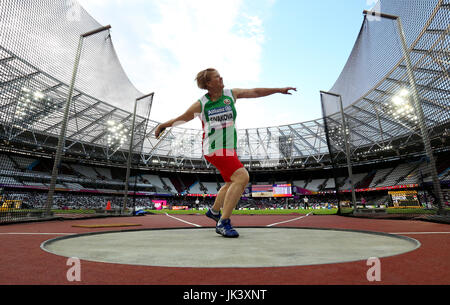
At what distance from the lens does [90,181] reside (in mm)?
30281

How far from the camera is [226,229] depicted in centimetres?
271

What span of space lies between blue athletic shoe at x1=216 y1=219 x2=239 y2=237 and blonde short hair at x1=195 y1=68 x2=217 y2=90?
69.4 inches

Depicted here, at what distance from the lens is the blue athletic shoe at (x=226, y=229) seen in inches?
104

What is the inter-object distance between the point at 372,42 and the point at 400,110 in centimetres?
973

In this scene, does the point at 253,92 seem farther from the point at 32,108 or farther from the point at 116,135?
the point at 116,135

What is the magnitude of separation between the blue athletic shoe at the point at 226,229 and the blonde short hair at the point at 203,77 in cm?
176

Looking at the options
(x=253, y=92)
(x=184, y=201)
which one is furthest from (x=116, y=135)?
A: (x=253, y=92)

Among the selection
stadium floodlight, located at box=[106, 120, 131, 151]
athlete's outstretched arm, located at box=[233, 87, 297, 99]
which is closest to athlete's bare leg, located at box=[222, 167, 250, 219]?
athlete's outstretched arm, located at box=[233, 87, 297, 99]

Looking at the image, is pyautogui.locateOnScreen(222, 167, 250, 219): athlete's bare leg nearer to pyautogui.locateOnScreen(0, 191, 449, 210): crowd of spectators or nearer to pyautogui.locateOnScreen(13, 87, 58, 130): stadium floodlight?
pyautogui.locateOnScreen(13, 87, 58, 130): stadium floodlight

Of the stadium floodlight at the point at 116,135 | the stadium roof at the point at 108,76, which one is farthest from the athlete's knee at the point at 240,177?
the stadium floodlight at the point at 116,135

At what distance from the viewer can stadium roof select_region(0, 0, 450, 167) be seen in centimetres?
1008

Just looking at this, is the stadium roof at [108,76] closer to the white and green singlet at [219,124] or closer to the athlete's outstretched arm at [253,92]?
the athlete's outstretched arm at [253,92]

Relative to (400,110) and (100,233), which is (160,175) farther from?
(100,233)
